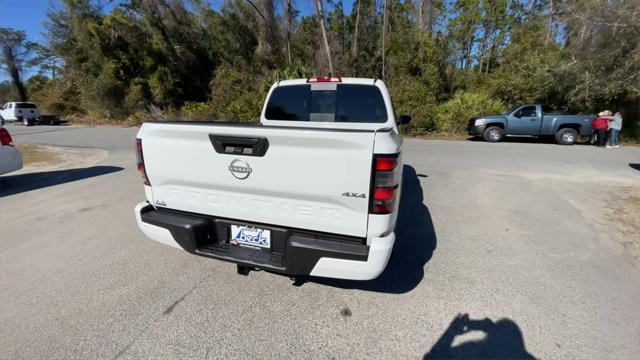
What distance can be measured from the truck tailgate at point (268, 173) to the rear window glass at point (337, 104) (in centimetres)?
174

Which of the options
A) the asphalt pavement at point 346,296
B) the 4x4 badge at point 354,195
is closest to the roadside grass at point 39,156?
the asphalt pavement at point 346,296

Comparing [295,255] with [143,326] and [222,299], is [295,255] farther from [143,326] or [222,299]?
[143,326]

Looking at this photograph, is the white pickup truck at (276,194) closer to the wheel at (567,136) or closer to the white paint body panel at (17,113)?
the wheel at (567,136)

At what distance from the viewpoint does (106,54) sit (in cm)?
2153

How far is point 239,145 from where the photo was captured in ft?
6.96

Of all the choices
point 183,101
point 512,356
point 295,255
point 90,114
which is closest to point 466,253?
point 512,356

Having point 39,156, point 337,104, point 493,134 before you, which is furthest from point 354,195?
point 493,134

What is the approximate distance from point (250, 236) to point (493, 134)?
14087mm

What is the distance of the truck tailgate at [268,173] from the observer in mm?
1913

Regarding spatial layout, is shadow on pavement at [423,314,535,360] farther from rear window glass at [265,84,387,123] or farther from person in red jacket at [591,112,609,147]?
person in red jacket at [591,112,609,147]

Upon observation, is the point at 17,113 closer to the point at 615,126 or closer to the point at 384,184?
the point at 384,184

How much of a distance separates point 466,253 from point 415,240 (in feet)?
1.88

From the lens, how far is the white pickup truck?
192 centimetres

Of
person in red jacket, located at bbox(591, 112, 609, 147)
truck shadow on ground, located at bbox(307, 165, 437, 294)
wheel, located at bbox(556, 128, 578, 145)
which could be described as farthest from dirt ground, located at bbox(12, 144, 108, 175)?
person in red jacket, located at bbox(591, 112, 609, 147)
